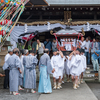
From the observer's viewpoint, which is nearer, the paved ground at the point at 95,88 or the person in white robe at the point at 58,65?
the paved ground at the point at 95,88

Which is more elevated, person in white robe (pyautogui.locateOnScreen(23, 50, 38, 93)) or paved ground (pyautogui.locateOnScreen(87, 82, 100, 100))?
person in white robe (pyautogui.locateOnScreen(23, 50, 38, 93))

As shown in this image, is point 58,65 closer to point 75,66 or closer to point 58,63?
point 58,63

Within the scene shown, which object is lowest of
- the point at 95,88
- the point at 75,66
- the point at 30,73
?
the point at 95,88

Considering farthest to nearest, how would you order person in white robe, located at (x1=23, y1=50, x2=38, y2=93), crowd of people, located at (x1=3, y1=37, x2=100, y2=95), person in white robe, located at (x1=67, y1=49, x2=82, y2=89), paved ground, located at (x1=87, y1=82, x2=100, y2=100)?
person in white robe, located at (x1=67, y1=49, x2=82, y2=89)
paved ground, located at (x1=87, y1=82, x2=100, y2=100)
person in white robe, located at (x1=23, y1=50, x2=38, y2=93)
crowd of people, located at (x1=3, y1=37, x2=100, y2=95)

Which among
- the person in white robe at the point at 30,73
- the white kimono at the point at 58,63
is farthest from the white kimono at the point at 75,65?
the person in white robe at the point at 30,73

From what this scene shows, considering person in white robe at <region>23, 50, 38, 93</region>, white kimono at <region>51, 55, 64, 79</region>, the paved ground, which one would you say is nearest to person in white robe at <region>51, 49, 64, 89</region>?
Answer: white kimono at <region>51, 55, 64, 79</region>

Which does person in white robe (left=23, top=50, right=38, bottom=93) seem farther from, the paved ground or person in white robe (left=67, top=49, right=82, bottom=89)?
the paved ground

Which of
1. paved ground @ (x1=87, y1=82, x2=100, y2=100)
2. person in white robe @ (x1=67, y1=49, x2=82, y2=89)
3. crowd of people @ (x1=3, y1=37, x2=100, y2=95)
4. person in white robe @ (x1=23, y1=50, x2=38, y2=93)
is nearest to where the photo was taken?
crowd of people @ (x1=3, y1=37, x2=100, y2=95)

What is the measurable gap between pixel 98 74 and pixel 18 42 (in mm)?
5333

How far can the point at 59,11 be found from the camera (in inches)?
521

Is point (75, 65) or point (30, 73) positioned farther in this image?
point (75, 65)

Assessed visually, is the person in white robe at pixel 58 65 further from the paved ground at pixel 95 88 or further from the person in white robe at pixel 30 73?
the paved ground at pixel 95 88

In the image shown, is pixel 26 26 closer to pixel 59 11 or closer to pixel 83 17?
pixel 59 11

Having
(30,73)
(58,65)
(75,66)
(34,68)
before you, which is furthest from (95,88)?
(30,73)
